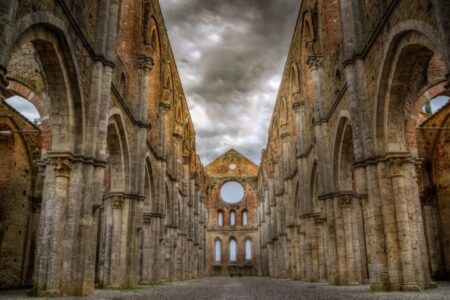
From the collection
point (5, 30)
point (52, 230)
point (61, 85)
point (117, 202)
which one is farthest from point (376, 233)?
point (5, 30)

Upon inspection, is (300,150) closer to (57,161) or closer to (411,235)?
(411,235)

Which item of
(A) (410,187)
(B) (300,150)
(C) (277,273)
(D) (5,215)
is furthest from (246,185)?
(A) (410,187)

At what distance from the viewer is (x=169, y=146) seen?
3008 centimetres

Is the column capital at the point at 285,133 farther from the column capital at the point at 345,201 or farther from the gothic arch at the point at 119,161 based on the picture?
the gothic arch at the point at 119,161

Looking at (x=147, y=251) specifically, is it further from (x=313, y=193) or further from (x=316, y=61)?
(x=316, y=61)

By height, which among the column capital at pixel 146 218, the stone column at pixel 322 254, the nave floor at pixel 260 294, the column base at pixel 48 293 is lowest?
the nave floor at pixel 260 294

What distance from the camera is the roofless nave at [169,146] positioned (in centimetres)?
1144

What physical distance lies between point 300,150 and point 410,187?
42.8 feet

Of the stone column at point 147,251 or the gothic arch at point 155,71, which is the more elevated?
the gothic arch at point 155,71

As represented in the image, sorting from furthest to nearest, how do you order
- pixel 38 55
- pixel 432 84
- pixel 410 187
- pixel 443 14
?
pixel 432 84, pixel 410 187, pixel 38 55, pixel 443 14

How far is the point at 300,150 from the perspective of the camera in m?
25.1

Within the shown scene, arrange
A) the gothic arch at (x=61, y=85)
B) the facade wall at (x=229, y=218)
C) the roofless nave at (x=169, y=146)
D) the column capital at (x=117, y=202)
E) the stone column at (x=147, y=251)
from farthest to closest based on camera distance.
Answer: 1. the facade wall at (x=229, y=218)
2. the stone column at (x=147, y=251)
3. the column capital at (x=117, y=202)
4. the roofless nave at (x=169, y=146)
5. the gothic arch at (x=61, y=85)

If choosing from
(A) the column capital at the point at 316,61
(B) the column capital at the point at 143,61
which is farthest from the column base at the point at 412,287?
(B) the column capital at the point at 143,61

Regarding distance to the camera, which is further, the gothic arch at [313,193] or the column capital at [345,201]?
the gothic arch at [313,193]
